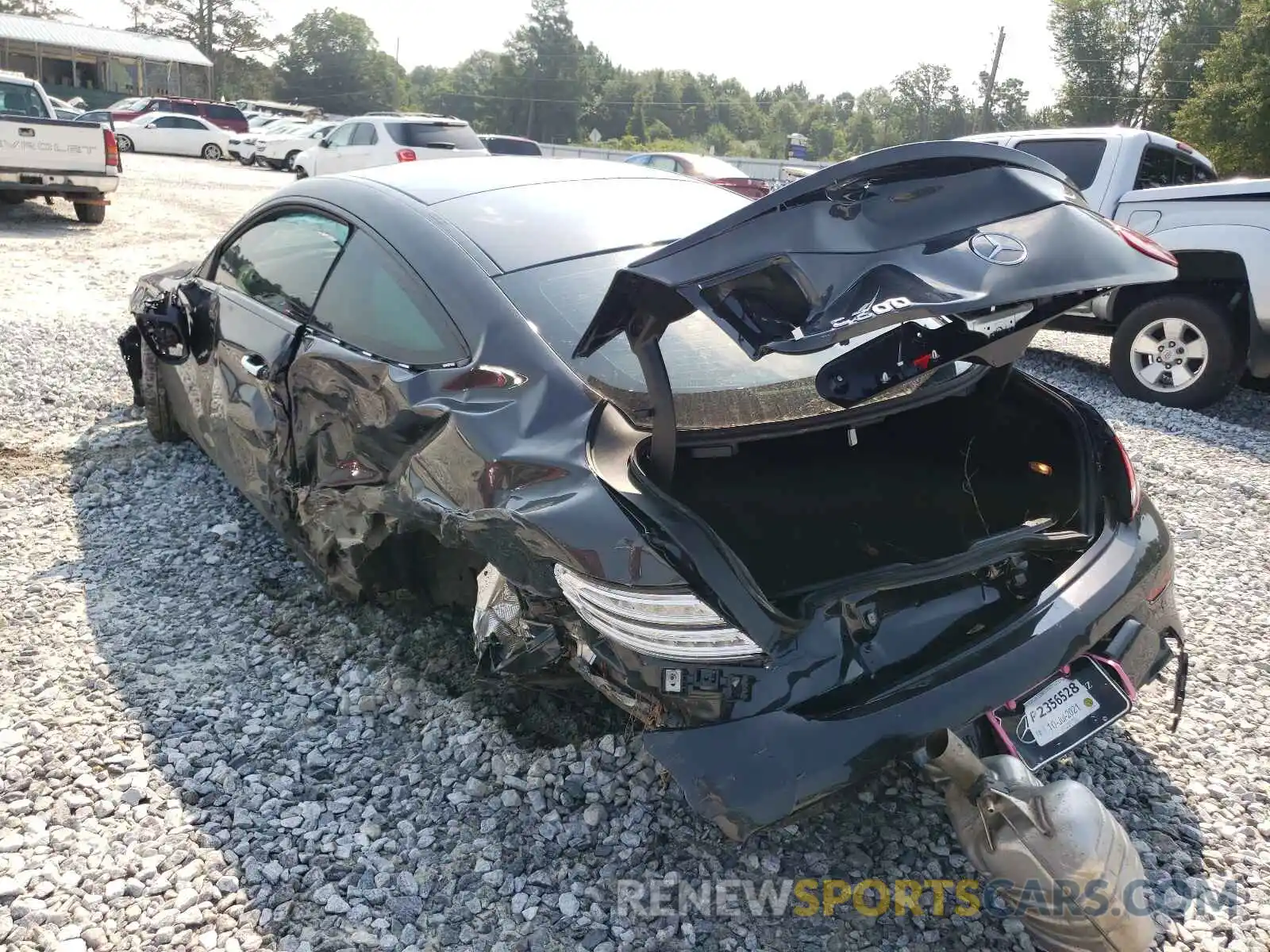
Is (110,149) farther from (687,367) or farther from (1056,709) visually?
(1056,709)

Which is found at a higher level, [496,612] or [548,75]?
[548,75]

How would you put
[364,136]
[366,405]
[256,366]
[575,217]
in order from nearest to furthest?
[366,405]
[575,217]
[256,366]
[364,136]

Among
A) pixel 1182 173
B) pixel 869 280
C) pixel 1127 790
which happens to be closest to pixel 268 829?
pixel 869 280

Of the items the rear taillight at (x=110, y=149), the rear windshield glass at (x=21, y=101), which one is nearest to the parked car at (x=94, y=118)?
the rear taillight at (x=110, y=149)

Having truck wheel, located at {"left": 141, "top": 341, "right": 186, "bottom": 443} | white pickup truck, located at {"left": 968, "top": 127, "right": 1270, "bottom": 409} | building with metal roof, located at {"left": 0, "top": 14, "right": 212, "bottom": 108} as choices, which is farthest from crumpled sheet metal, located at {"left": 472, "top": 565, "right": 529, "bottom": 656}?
building with metal roof, located at {"left": 0, "top": 14, "right": 212, "bottom": 108}

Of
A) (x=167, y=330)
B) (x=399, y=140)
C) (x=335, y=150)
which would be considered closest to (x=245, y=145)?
(x=335, y=150)

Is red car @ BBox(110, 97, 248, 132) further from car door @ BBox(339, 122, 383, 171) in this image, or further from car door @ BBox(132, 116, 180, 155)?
car door @ BBox(339, 122, 383, 171)

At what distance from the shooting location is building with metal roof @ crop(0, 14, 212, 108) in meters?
39.6

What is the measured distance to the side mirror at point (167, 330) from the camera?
12.7ft

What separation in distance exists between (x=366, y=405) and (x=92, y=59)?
1973 inches

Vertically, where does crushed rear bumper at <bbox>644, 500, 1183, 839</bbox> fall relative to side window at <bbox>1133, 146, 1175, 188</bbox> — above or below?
below

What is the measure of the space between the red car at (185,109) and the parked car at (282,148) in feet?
15.5

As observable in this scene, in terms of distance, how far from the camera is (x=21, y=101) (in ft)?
37.6

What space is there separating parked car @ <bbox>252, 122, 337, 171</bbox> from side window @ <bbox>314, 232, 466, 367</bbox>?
24.8m
